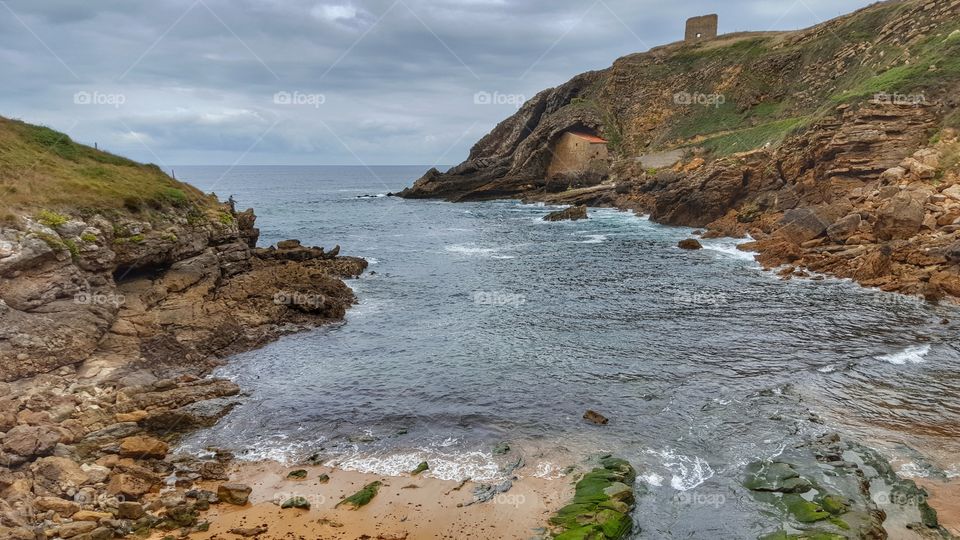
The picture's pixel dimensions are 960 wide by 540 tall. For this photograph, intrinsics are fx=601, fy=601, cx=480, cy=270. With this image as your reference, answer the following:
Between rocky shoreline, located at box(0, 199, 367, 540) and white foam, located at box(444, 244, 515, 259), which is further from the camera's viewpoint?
white foam, located at box(444, 244, 515, 259)

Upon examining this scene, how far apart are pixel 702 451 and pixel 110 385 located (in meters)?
19.7

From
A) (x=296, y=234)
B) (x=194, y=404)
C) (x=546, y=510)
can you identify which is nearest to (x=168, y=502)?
(x=194, y=404)

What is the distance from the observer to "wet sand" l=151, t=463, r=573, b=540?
1414cm

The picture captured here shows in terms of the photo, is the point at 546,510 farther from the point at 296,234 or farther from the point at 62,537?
the point at 296,234

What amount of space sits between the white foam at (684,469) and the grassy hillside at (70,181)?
23.6 metres

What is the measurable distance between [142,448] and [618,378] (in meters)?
16.2

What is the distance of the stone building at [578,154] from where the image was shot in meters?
98.8

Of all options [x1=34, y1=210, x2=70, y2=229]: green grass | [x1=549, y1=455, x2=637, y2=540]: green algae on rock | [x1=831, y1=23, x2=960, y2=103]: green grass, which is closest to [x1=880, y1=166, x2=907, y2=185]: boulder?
[x1=831, y1=23, x2=960, y2=103]: green grass

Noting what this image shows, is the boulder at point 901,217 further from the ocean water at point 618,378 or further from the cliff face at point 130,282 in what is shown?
the cliff face at point 130,282

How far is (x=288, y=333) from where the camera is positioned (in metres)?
29.4

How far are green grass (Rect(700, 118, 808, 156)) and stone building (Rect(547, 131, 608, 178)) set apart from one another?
67.1ft

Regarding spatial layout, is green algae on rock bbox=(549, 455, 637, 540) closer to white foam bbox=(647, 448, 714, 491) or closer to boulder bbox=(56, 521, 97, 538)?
white foam bbox=(647, 448, 714, 491)

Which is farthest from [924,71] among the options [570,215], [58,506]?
[58,506]

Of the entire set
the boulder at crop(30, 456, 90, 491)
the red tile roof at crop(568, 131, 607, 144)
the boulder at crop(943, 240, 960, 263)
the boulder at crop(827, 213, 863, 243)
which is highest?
the red tile roof at crop(568, 131, 607, 144)
